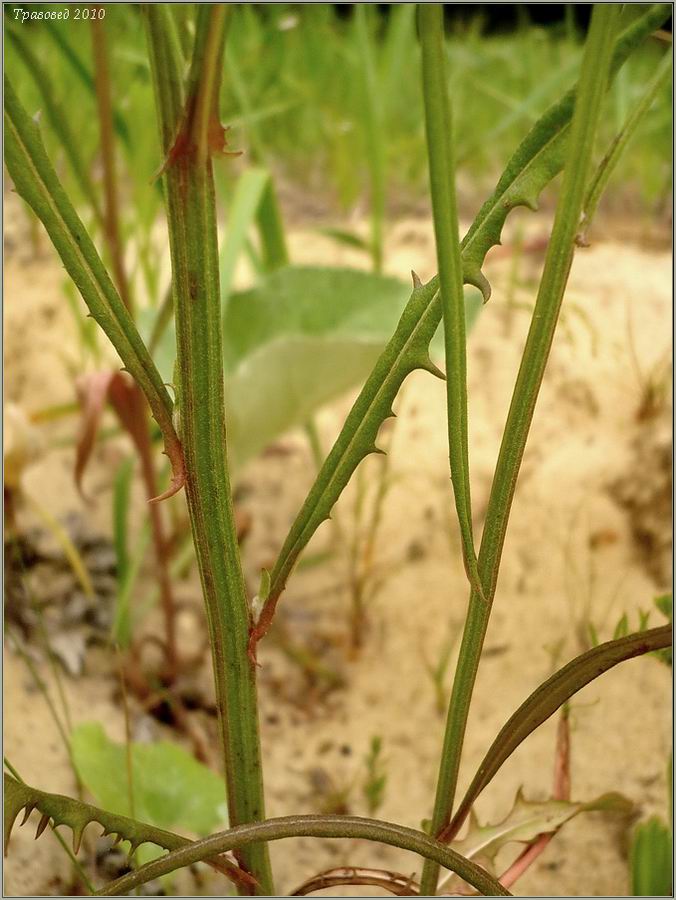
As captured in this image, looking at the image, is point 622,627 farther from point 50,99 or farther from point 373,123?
point 373,123

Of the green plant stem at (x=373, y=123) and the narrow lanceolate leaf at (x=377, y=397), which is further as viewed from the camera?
the green plant stem at (x=373, y=123)

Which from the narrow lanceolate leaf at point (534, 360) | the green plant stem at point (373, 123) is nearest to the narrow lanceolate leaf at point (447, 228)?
the narrow lanceolate leaf at point (534, 360)

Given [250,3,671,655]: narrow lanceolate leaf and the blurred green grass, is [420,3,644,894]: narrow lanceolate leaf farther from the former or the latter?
the blurred green grass

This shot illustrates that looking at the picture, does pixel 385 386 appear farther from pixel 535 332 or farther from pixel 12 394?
pixel 12 394

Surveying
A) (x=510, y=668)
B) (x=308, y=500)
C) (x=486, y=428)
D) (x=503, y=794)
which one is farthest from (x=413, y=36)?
(x=308, y=500)

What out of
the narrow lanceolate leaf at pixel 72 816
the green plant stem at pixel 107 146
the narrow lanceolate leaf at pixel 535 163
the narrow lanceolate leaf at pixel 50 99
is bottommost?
the narrow lanceolate leaf at pixel 72 816

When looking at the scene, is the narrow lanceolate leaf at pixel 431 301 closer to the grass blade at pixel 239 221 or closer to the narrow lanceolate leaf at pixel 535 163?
the narrow lanceolate leaf at pixel 535 163

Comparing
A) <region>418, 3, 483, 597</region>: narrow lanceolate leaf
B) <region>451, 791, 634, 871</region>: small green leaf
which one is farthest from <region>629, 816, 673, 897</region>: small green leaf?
<region>418, 3, 483, 597</region>: narrow lanceolate leaf
